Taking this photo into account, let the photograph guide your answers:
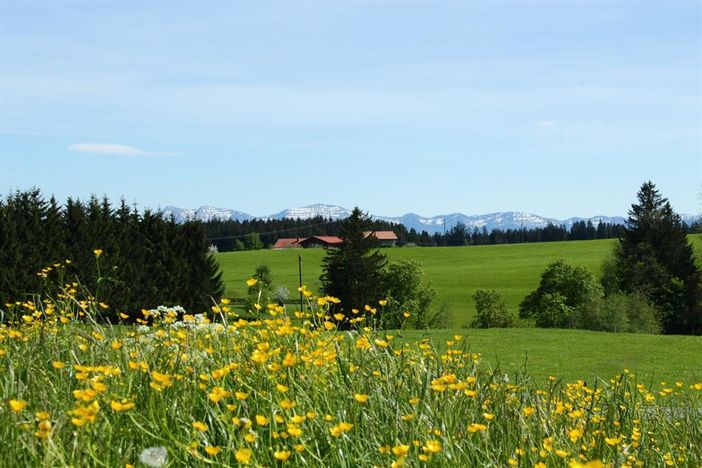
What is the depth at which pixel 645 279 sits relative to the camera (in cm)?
5362

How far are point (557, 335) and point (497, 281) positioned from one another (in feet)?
197

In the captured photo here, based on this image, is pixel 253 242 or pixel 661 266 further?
pixel 253 242

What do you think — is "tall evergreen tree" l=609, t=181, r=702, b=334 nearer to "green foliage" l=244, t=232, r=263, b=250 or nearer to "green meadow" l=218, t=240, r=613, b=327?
"green meadow" l=218, t=240, r=613, b=327

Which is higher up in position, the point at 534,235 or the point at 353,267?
the point at 534,235

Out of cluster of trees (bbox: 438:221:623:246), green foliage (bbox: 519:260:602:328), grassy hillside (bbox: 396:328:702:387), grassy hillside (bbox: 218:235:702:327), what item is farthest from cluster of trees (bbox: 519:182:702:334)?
cluster of trees (bbox: 438:221:623:246)

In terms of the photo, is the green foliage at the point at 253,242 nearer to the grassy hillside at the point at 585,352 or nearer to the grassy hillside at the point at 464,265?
the grassy hillside at the point at 464,265

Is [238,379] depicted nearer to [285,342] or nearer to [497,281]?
[285,342]

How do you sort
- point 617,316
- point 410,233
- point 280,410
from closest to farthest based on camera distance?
point 280,410 < point 617,316 < point 410,233

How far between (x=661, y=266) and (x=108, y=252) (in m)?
40.9

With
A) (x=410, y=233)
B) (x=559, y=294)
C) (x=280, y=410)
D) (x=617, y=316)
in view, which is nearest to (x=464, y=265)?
(x=559, y=294)

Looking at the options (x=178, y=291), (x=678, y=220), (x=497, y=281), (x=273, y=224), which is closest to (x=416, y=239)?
(x=273, y=224)

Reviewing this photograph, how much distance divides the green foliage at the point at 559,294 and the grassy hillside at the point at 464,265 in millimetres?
6373

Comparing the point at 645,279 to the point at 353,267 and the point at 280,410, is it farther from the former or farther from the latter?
the point at 280,410

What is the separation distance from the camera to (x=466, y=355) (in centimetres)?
555
